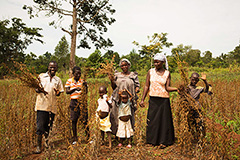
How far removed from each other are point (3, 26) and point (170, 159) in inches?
1106

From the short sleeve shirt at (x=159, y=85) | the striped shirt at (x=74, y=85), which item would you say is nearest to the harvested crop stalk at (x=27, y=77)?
the striped shirt at (x=74, y=85)

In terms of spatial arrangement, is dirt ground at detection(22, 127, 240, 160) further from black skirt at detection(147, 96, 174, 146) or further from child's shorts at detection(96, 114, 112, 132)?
child's shorts at detection(96, 114, 112, 132)

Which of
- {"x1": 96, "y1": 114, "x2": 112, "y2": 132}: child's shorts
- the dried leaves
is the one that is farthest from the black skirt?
the dried leaves

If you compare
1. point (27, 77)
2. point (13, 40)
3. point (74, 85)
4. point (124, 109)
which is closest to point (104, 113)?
point (124, 109)

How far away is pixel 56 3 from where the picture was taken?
1069 centimetres

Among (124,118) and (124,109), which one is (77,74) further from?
(124,118)

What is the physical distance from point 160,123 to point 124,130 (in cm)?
82

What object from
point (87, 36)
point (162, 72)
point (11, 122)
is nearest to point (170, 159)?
point (162, 72)

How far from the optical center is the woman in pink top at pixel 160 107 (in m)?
3.54

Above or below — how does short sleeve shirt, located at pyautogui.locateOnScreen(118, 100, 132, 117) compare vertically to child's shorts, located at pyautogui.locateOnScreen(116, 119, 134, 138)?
above

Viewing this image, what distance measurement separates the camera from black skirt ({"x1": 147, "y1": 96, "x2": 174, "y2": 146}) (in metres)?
3.57

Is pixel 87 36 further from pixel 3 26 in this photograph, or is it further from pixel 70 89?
pixel 3 26

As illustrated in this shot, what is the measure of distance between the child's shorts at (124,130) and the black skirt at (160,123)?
45 centimetres

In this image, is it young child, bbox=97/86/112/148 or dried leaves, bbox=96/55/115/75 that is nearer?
dried leaves, bbox=96/55/115/75
